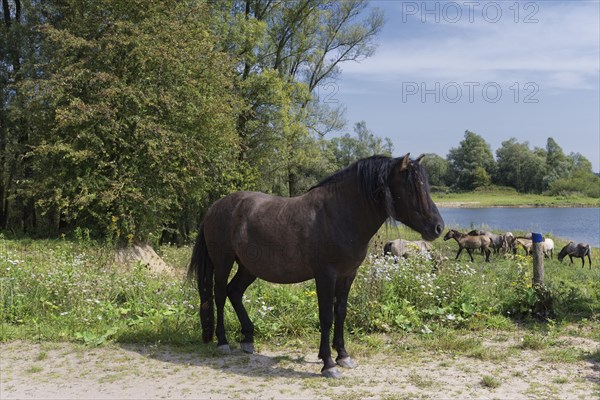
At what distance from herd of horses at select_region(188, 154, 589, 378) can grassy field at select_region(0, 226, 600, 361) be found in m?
0.83

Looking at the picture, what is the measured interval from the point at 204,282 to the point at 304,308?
1486 mm

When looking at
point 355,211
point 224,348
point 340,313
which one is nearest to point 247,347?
point 224,348

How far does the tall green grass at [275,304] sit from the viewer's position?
6395 millimetres

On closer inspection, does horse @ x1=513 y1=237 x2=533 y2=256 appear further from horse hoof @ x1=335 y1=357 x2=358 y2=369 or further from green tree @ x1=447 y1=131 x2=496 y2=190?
green tree @ x1=447 y1=131 x2=496 y2=190

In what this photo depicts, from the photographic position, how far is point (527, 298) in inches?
285

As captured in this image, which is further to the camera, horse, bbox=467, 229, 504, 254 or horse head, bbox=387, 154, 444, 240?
horse, bbox=467, 229, 504, 254

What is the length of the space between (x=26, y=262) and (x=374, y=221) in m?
7.27

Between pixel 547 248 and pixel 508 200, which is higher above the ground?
pixel 508 200

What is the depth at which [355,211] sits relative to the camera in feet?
17.0

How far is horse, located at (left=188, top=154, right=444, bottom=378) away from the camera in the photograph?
16.2 ft

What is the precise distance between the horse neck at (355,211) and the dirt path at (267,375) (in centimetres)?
144

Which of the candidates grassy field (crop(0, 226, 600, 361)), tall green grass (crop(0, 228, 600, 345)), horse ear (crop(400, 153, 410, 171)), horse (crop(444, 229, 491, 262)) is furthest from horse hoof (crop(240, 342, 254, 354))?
horse (crop(444, 229, 491, 262))

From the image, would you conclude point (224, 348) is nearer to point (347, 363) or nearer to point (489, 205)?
point (347, 363)

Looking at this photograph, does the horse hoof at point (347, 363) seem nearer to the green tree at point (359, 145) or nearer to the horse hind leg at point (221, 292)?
→ the horse hind leg at point (221, 292)
